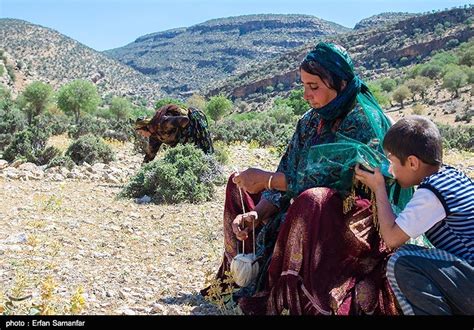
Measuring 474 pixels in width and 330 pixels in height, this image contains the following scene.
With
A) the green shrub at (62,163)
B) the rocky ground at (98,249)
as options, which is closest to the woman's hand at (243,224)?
the rocky ground at (98,249)

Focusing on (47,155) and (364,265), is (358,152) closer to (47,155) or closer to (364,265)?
(364,265)

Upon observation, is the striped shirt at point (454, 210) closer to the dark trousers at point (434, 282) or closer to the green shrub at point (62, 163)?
the dark trousers at point (434, 282)

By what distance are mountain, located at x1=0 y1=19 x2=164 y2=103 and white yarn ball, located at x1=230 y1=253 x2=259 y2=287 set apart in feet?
152

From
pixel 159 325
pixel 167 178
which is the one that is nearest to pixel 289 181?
pixel 159 325

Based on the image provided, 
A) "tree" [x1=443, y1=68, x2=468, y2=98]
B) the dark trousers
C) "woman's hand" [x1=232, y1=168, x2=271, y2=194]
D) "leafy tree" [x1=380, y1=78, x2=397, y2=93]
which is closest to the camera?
the dark trousers

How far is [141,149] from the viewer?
11.0 m

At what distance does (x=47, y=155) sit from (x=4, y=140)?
2.07 metres

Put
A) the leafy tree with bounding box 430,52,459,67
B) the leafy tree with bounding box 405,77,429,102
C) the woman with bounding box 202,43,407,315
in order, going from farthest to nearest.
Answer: the leafy tree with bounding box 430,52,459,67, the leafy tree with bounding box 405,77,429,102, the woman with bounding box 202,43,407,315

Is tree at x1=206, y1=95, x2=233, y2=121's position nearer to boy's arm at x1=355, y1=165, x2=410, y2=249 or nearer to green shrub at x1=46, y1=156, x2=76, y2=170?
green shrub at x1=46, y1=156, x2=76, y2=170

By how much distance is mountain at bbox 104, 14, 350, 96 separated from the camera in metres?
84.9

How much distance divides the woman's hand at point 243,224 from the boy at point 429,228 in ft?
2.86

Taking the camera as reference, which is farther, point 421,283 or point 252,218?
point 252,218

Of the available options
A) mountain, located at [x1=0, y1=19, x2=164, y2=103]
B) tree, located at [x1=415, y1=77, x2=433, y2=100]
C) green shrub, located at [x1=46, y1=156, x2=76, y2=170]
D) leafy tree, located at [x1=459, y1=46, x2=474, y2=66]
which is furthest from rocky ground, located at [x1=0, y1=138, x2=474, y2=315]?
mountain, located at [x1=0, y1=19, x2=164, y2=103]

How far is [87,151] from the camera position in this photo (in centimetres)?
921
